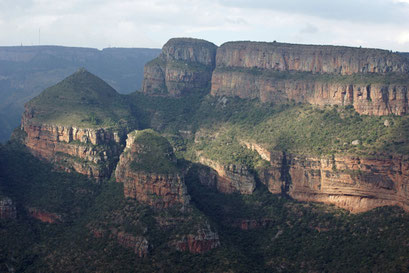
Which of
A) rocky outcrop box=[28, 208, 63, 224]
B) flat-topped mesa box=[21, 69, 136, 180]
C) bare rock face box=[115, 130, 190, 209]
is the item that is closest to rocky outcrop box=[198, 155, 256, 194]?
bare rock face box=[115, 130, 190, 209]

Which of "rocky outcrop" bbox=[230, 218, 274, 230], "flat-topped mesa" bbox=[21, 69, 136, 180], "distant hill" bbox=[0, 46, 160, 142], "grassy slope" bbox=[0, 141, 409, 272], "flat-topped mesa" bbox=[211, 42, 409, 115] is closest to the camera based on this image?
"grassy slope" bbox=[0, 141, 409, 272]

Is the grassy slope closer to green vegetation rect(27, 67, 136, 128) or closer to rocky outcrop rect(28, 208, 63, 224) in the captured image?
rocky outcrop rect(28, 208, 63, 224)

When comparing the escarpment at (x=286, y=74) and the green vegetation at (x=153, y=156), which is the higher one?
the escarpment at (x=286, y=74)

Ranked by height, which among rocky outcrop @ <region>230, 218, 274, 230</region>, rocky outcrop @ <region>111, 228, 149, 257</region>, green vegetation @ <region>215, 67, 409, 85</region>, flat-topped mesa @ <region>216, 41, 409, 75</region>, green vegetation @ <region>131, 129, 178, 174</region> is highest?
flat-topped mesa @ <region>216, 41, 409, 75</region>

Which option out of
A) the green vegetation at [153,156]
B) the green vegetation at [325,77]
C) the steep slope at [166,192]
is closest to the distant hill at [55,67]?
the green vegetation at [325,77]

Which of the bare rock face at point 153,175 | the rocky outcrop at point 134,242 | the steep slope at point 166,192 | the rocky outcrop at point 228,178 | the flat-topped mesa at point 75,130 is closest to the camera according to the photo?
the rocky outcrop at point 134,242

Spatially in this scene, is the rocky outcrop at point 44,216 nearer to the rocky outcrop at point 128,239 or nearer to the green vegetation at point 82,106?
the rocky outcrop at point 128,239
